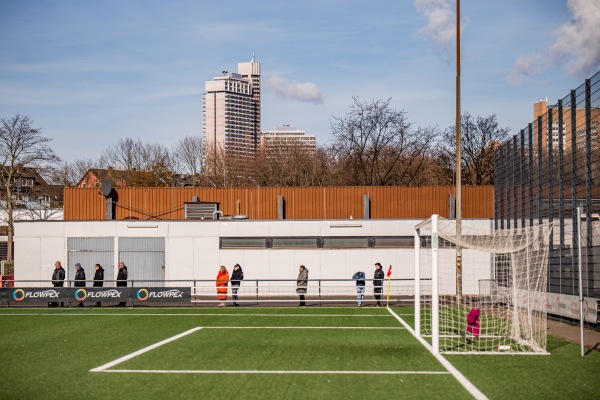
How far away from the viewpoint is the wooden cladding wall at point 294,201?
42.8m

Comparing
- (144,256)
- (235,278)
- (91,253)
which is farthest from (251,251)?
(91,253)

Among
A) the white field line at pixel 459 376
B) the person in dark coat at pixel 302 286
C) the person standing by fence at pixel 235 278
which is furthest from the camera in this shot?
the person standing by fence at pixel 235 278

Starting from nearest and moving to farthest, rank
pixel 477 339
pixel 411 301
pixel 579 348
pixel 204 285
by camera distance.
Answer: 1. pixel 579 348
2. pixel 477 339
3. pixel 411 301
4. pixel 204 285

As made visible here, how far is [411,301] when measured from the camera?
1240 inches

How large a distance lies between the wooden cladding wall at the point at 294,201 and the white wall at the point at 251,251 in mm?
4579

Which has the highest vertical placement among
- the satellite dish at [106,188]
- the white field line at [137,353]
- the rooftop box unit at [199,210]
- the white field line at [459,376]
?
the satellite dish at [106,188]

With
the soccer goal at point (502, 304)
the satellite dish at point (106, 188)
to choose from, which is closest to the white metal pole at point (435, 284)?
the soccer goal at point (502, 304)

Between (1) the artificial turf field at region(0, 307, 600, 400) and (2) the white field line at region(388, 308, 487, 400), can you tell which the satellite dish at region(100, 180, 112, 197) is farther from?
(2) the white field line at region(388, 308, 487, 400)

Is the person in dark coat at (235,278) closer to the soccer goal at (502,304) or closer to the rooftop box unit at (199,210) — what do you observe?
the soccer goal at (502,304)

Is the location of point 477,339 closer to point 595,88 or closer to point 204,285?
point 595,88

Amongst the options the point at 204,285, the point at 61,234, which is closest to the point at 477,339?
the point at 204,285

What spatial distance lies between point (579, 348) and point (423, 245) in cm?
2232

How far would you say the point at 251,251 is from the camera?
38125 mm

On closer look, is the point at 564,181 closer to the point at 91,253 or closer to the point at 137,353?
the point at 137,353
